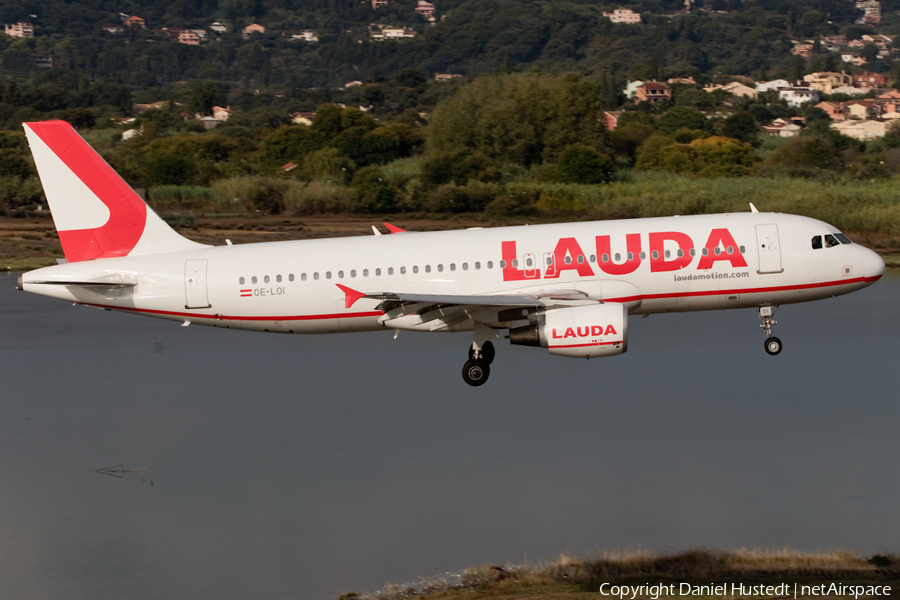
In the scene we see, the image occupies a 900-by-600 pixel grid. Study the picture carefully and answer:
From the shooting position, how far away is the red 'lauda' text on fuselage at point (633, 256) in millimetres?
32250

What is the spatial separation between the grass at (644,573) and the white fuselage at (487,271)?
429 inches

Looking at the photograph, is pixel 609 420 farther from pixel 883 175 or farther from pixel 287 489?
pixel 883 175

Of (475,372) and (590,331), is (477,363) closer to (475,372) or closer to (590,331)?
(475,372)

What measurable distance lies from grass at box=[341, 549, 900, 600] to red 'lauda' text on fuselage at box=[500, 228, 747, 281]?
11115mm

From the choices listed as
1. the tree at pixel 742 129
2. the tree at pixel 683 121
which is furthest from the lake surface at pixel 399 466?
the tree at pixel 742 129

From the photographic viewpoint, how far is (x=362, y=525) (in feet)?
82.9

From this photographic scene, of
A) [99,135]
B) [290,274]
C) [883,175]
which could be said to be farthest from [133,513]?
[99,135]

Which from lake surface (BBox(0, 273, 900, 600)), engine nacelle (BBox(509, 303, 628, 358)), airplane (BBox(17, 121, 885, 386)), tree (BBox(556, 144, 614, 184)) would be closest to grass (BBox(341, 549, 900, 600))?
lake surface (BBox(0, 273, 900, 600))

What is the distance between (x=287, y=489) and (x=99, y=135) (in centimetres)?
14442

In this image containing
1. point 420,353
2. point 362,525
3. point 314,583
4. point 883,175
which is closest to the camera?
point 314,583

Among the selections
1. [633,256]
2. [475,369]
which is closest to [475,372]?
[475,369]

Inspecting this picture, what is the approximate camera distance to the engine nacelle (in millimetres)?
30641

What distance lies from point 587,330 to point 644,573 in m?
9.90

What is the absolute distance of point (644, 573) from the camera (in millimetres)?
21906
